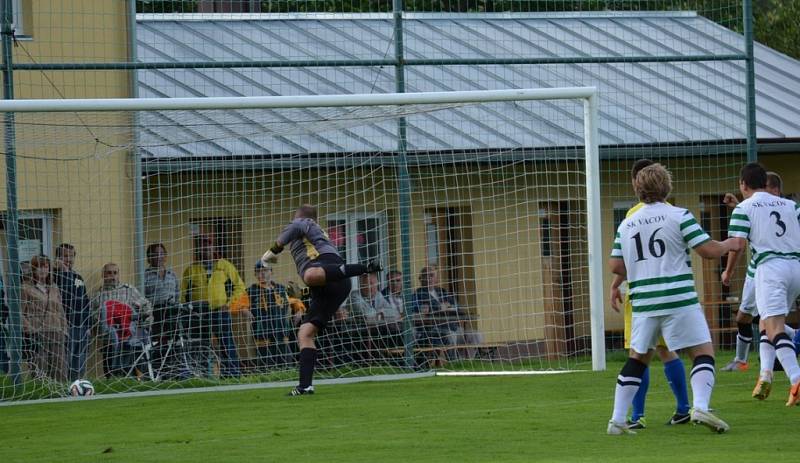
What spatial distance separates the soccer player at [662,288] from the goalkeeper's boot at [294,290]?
7.66m

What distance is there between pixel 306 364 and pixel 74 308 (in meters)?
2.89

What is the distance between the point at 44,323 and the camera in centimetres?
1353

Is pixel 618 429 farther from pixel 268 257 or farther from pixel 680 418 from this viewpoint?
pixel 268 257

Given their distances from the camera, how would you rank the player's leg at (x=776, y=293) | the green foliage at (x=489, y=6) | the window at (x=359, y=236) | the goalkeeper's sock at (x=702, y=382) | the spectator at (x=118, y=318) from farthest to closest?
the green foliage at (x=489, y=6) < the window at (x=359, y=236) < the spectator at (x=118, y=318) < the player's leg at (x=776, y=293) < the goalkeeper's sock at (x=702, y=382)

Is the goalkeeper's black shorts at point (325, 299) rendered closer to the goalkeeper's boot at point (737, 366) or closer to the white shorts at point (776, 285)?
the white shorts at point (776, 285)

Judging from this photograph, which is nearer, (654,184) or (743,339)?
(654,184)

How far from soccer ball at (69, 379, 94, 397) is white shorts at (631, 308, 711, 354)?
6316mm

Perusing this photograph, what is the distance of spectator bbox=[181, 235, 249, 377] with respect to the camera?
14.4 m

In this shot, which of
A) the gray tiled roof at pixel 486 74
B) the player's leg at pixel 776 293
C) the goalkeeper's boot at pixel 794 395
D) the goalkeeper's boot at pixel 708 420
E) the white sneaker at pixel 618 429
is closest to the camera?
the goalkeeper's boot at pixel 708 420

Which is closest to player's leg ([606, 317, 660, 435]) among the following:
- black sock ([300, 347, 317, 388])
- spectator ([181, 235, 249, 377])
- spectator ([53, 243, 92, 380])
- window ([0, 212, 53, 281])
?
black sock ([300, 347, 317, 388])

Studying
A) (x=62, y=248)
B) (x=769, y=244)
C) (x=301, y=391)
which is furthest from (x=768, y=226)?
(x=62, y=248)

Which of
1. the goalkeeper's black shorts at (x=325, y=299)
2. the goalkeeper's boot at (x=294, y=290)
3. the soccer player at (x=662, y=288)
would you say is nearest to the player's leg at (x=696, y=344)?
the soccer player at (x=662, y=288)

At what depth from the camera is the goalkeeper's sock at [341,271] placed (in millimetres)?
12312

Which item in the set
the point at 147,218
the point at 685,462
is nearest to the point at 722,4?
the point at 147,218
